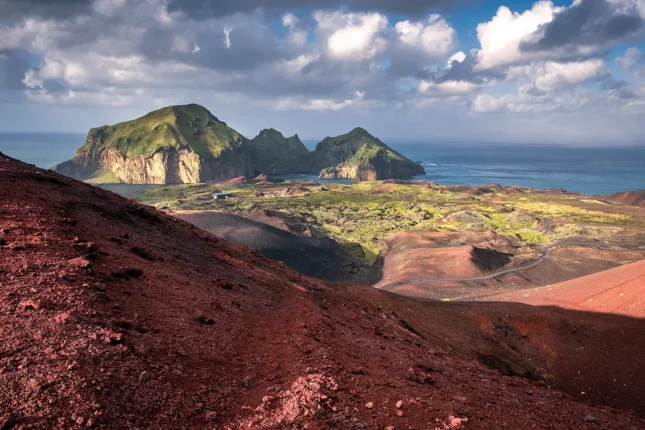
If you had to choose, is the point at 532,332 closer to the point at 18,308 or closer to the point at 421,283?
the point at 421,283

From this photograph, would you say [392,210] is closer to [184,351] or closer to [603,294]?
[603,294]

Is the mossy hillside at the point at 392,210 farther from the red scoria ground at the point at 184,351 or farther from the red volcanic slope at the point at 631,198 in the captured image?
the red scoria ground at the point at 184,351

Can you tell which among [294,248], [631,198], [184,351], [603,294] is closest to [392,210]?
[294,248]

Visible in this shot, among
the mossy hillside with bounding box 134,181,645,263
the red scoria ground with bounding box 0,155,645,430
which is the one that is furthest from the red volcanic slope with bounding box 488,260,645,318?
the mossy hillside with bounding box 134,181,645,263

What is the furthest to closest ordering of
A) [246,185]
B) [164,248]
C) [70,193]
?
[246,185] < [70,193] < [164,248]

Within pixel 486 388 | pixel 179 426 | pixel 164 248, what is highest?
pixel 164 248

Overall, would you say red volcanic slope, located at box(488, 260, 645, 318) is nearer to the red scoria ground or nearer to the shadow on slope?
the red scoria ground

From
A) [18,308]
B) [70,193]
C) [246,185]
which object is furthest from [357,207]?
[18,308]
